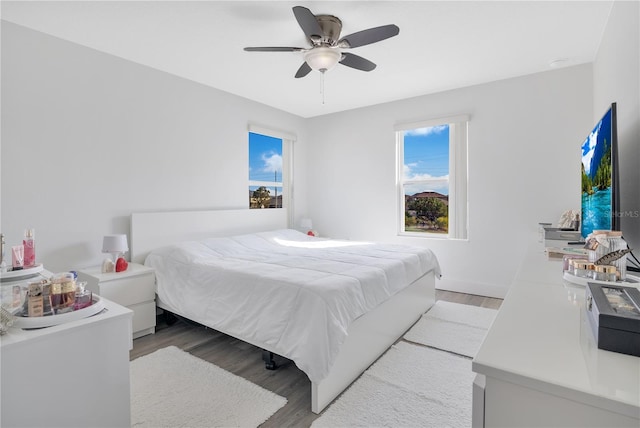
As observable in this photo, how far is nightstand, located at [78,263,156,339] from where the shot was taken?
2535 mm

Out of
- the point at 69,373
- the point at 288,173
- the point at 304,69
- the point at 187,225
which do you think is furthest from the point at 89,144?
the point at 288,173

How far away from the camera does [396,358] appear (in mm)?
2330

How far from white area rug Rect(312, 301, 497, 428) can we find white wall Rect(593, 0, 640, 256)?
1.25 meters

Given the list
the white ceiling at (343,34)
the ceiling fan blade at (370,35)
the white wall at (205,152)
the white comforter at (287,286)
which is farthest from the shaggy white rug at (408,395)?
the white ceiling at (343,34)

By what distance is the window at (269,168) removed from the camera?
4.46 m

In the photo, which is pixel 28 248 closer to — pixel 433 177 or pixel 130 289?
pixel 130 289

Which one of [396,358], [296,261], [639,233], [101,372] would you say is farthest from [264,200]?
[639,233]

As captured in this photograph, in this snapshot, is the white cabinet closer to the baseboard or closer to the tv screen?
the tv screen

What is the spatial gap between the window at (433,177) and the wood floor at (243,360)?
2815 mm

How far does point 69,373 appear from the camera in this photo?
3.69ft

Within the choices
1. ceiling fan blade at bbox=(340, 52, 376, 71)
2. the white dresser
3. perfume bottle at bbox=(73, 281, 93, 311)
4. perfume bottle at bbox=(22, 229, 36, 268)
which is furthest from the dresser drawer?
the white dresser

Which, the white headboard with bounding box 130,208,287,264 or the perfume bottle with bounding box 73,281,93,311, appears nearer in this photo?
the perfume bottle with bounding box 73,281,93,311

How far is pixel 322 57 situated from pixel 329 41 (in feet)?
0.40

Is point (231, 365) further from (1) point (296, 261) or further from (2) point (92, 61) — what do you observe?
(2) point (92, 61)
